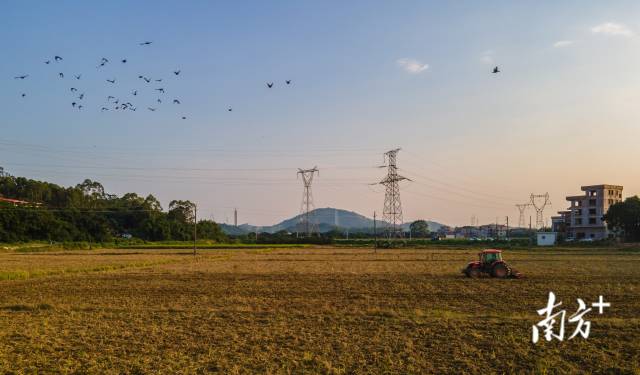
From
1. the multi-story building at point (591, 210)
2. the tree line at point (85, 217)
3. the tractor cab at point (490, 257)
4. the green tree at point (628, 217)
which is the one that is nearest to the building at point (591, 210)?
the multi-story building at point (591, 210)

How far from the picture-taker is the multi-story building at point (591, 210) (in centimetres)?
11819

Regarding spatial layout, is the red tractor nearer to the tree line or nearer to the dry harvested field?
the dry harvested field

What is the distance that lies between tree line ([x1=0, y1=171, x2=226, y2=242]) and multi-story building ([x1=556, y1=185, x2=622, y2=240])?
78354 millimetres

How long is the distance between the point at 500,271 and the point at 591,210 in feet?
343

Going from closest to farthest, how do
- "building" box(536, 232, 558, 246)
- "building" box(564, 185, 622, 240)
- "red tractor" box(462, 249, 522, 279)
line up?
"red tractor" box(462, 249, 522, 279), "building" box(536, 232, 558, 246), "building" box(564, 185, 622, 240)

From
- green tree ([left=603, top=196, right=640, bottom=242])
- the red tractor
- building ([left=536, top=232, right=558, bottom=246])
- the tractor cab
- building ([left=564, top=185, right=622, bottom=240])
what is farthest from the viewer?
building ([left=564, top=185, right=622, bottom=240])

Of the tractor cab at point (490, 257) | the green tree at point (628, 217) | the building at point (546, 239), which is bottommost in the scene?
the building at point (546, 239)

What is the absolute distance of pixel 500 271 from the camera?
28844 millimetres

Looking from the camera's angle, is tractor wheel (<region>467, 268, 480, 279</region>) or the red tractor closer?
the red tractor

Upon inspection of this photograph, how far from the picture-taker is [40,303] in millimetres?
20516

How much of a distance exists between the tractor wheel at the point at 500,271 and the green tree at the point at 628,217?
72851mm

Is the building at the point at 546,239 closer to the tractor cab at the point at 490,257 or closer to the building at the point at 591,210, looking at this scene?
the building at the point at 591,210

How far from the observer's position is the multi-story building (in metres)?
118

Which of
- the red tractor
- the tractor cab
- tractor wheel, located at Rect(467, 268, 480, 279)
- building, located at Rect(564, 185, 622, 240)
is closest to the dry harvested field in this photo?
the red tractor
